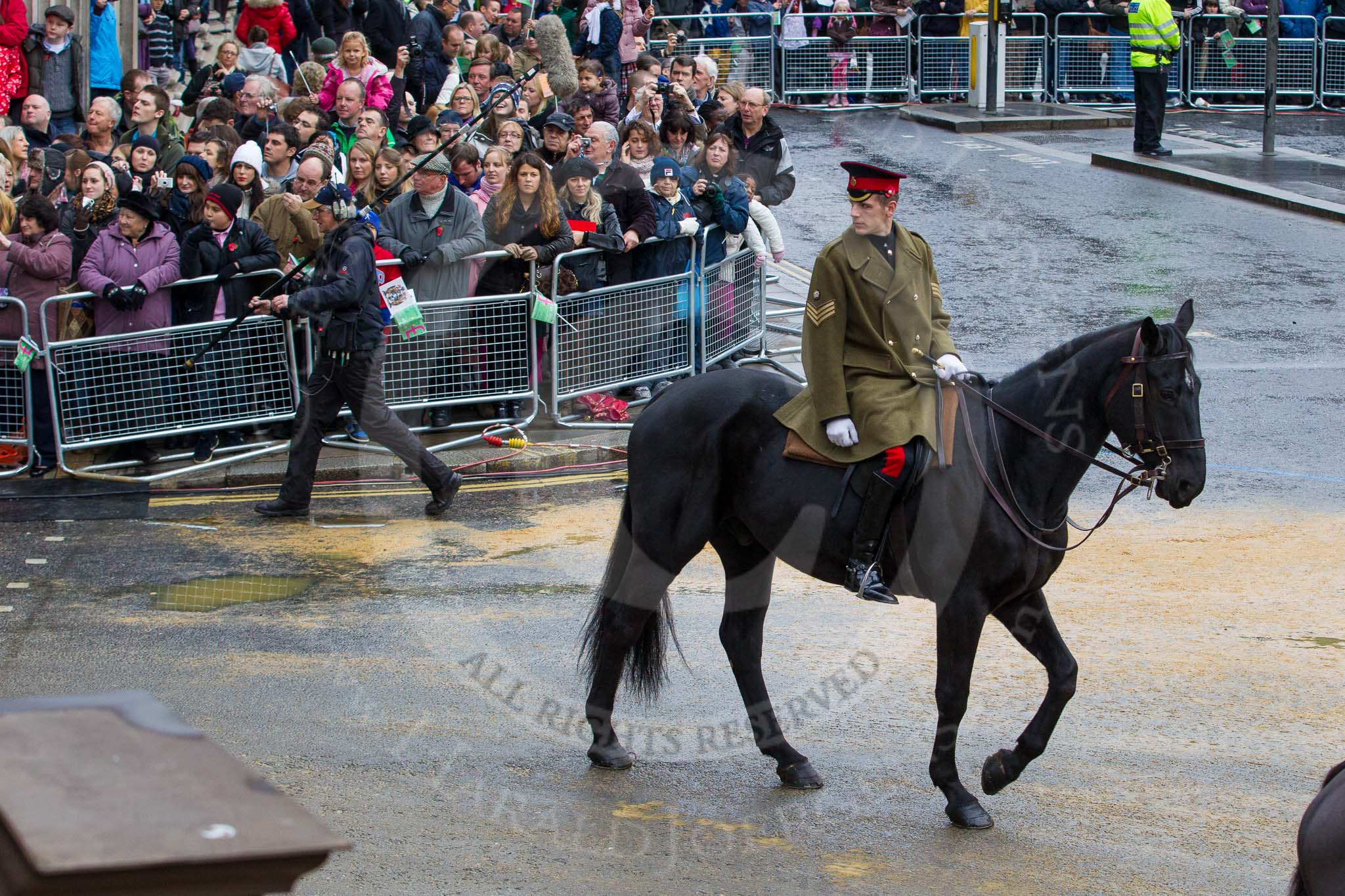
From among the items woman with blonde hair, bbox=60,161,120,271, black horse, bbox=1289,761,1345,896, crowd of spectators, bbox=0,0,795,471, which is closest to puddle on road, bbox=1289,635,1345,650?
black horse, bbox=1289,761,1345,896

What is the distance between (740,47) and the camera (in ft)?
87.1

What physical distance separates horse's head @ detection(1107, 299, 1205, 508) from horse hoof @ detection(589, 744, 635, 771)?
2.39 m

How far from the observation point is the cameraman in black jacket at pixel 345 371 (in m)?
10.0

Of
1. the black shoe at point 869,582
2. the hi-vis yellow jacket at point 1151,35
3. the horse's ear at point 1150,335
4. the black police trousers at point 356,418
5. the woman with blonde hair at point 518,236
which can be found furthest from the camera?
the hi-vis yellow jacket at point 1151,35

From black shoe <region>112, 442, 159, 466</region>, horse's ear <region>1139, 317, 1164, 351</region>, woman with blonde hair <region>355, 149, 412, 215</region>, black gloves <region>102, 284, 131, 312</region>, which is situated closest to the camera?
horse's ear <region>1139, 317, 1164, 351</region>

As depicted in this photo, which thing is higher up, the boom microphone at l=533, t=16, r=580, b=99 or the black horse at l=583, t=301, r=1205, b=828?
the boom microphone at l=533, t=16, r=580, b=99

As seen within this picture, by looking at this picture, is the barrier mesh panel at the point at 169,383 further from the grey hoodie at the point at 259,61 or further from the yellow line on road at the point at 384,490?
the grey hoodie at the point at 259,61

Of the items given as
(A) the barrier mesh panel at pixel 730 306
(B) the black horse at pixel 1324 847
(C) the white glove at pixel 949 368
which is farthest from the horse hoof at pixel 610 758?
(A) the barrier mesh panel at pixel 730 306

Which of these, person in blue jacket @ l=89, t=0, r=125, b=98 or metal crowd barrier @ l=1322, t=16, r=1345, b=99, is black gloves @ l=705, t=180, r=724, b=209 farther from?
metal crowd barrier @ l=1322, t=16, r=1345, b=99

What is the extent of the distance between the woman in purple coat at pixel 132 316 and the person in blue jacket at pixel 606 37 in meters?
10.7

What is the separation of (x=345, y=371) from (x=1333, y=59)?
2108 centimetres

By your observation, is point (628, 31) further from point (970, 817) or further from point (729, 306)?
point (970, 817)

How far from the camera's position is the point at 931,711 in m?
7.06

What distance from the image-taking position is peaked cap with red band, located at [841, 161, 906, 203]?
6449 mm
